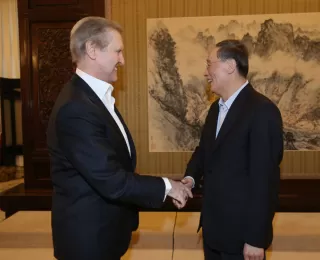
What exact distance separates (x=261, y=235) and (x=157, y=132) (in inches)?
97.9

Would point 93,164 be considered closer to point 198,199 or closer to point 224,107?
point 224,107

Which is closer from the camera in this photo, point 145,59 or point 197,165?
point 197,165

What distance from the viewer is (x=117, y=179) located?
146cm

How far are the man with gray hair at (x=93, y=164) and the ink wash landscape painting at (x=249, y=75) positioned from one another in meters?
2.43

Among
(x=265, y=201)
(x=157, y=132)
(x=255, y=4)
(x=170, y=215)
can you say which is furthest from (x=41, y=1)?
(x=265, y=201)

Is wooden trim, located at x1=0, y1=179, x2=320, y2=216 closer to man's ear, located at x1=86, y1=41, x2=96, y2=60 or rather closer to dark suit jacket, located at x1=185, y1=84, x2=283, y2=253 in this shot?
dark suit jacket, located at x1=185, y1=84, x2=283, y2=253

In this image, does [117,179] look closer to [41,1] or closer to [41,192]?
[41,192]

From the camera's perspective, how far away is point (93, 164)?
1430 millimetres

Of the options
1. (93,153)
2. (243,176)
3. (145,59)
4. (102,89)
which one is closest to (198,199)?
(145,59)

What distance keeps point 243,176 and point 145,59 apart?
8.24 feet

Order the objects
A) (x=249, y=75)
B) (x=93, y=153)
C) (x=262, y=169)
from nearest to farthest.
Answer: (x=93, y=153), (x=262, y=169), (x=249, y=75)

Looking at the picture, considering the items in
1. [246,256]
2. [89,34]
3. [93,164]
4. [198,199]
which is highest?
[89,34]

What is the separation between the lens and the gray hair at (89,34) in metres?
1.56

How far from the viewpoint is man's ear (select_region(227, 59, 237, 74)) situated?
6.36 feet
